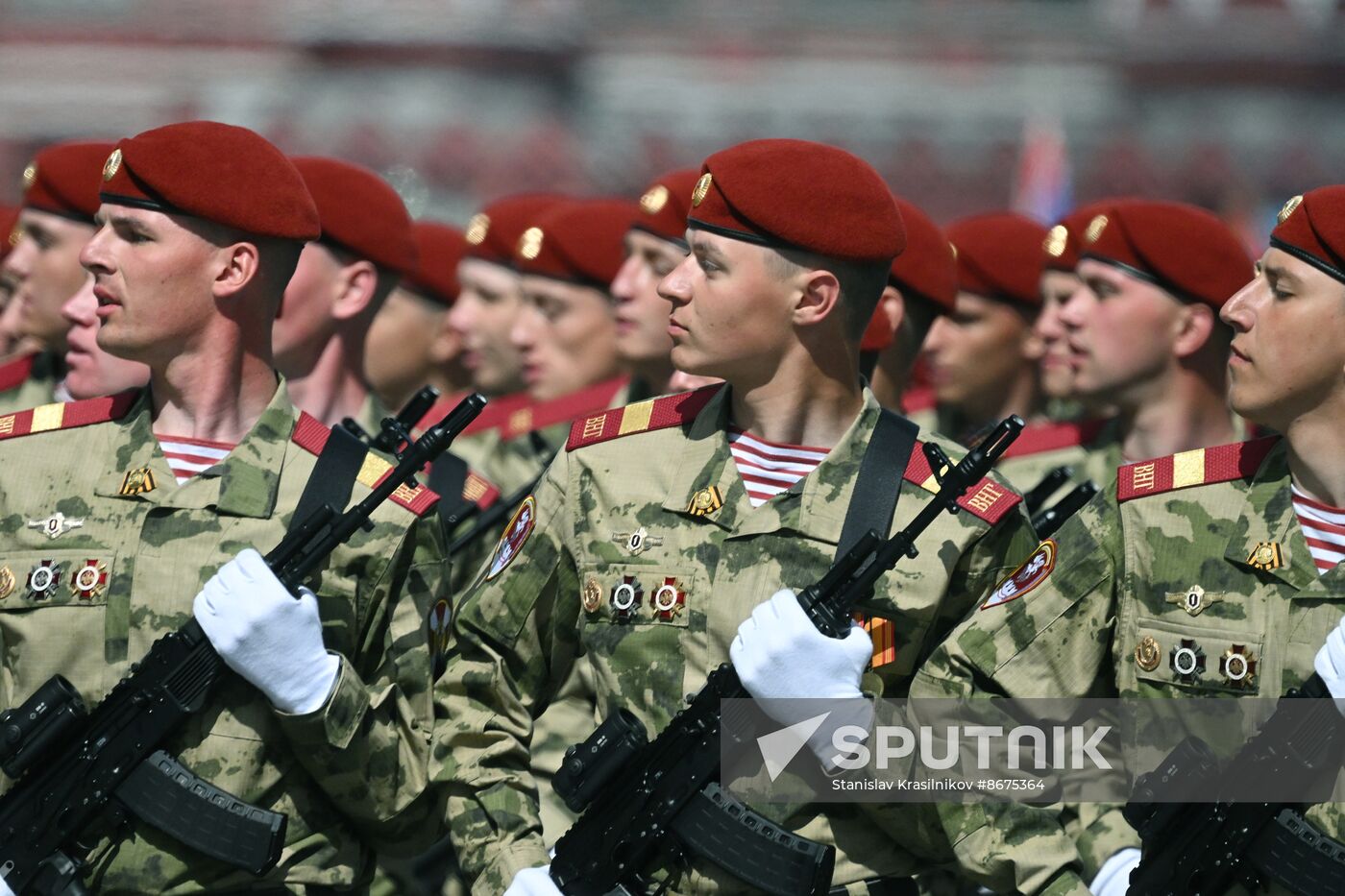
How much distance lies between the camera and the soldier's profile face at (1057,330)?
8.10 m

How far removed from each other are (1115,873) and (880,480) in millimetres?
1103

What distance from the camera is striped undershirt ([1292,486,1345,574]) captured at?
5141mm

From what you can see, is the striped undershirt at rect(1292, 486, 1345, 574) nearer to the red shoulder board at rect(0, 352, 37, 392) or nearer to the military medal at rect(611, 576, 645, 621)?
the military medal at rect(611, 576, 645, 621)

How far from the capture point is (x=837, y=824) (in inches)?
203

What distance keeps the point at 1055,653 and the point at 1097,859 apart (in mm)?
611

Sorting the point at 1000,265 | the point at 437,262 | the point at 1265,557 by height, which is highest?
the point at 1265,557

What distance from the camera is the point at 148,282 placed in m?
5.54

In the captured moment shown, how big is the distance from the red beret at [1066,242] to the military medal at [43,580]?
4.05 metres

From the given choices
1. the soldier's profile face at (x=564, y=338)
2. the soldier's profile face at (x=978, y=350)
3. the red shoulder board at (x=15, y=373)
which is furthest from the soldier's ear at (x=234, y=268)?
the soldier's profile face at (x=978, y=350)

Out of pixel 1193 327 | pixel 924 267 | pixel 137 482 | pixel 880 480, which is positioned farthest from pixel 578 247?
pixel 880 480

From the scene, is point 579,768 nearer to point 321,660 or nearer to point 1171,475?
point 321,660

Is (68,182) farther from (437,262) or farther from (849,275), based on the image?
(849,275)

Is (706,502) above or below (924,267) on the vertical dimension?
above

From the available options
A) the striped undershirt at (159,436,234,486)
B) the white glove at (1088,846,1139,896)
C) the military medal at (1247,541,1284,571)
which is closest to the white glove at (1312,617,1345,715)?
the military medal at (1247,541,1284,571)
